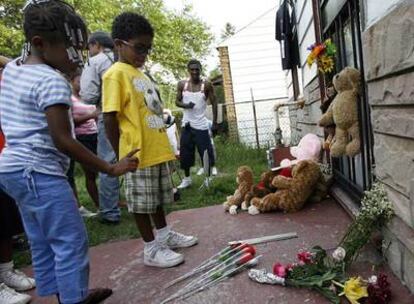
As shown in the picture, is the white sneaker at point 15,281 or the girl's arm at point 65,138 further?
the white sneaker at point 15,281

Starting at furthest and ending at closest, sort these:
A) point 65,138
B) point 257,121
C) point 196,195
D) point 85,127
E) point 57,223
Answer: point 257,121, point 196,195, point 85,127, point 57,223, point 65,138

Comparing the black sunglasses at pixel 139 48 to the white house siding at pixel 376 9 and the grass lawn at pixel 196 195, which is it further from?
the grass lawn at pixel 196 195

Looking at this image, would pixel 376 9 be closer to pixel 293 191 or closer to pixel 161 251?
pixel 293 191

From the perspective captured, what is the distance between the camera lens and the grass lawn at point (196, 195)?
12.5ft

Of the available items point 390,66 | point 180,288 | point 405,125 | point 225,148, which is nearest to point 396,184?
point 405,125

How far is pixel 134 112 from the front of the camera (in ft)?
8.65

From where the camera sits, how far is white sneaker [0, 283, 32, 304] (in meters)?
2.50

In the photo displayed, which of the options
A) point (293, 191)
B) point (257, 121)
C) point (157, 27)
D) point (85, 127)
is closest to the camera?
point (293, 191)

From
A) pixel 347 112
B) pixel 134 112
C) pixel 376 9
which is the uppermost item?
pixel 376 9

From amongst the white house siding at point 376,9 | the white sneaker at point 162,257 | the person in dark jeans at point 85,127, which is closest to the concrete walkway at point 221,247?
the white sneaker at point 162,257

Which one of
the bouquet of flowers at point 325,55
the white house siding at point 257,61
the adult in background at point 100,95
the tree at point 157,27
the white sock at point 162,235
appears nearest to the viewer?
the white sock at point 162,235

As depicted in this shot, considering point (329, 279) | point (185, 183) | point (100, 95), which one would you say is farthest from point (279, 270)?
point (185, 183)

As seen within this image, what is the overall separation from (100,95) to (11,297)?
6.85 feet

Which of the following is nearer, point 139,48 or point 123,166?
point 123,166
